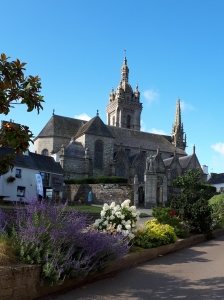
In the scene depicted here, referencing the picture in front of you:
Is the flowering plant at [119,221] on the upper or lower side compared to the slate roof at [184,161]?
lower

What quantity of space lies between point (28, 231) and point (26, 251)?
0.35 meters

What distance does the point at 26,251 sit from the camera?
5602 millimetres

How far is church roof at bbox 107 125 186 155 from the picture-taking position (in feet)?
197

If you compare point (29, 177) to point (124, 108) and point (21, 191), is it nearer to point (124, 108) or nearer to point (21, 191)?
point (21, 191)

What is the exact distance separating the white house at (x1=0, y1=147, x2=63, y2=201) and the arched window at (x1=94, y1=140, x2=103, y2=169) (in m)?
11.5

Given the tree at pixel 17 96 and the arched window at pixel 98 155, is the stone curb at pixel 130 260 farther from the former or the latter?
the arched window at pixel 98 155

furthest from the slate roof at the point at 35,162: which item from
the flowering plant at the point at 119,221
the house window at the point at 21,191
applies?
the flowering plant at the point at 119,221

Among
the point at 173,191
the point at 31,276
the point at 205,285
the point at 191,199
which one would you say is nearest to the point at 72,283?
the point at 31,276

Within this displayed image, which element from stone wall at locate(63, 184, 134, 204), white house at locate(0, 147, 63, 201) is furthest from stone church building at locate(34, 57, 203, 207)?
white house at locate(0, 147, 63, 201)

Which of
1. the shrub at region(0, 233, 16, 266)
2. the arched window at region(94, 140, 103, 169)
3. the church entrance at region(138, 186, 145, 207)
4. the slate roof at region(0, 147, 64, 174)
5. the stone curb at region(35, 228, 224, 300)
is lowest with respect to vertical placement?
the stone curb at region(35, 228, 224, 300)

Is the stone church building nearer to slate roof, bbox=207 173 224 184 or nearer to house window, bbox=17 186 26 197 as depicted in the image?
slate roof, bbox=207 173 224 184

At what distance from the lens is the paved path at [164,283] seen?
5805 millimetres

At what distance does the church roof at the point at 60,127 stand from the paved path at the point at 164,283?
152ft

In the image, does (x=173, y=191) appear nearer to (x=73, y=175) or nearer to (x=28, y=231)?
(x=73, y=175)
